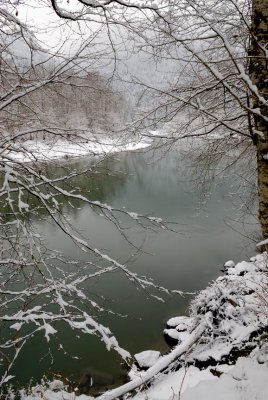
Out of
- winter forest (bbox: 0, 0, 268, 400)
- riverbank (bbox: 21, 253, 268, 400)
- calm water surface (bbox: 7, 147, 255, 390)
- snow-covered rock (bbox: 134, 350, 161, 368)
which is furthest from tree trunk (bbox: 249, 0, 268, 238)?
snow-covered rock (bbox: 134, 350, 161, 368)

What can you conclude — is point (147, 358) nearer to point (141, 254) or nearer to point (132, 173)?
point (141, 254)

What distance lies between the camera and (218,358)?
4.77m

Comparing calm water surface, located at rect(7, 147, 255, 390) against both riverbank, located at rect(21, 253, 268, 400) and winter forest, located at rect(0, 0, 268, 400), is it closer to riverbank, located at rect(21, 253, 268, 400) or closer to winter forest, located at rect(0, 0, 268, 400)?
winter forest, located at rect(0, 0, 268, 400)

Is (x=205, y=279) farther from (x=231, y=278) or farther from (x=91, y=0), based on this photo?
(x=91, y=0)

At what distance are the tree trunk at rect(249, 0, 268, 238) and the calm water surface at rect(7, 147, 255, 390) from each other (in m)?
0.85

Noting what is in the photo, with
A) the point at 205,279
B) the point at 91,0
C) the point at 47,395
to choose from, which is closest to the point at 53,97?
the point at 91,0

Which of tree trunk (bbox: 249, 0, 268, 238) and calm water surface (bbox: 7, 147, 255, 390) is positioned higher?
tree trunk (bbox: 249, 0, 268, 238)

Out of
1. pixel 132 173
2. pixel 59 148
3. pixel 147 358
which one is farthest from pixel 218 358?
pixel 59 148

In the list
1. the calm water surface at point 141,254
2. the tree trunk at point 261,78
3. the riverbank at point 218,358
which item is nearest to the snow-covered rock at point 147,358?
the riverbank at point 218,358

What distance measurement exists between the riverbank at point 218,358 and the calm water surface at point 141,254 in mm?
1012

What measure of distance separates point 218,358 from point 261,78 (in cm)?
376

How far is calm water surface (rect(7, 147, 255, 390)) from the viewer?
6840 millimetres

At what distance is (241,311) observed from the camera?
17.7ft

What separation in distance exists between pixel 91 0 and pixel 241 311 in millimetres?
4852
